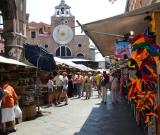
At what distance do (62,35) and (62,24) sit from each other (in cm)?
222

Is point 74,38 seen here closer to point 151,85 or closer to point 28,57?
point 28,57

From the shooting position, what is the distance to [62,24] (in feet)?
236

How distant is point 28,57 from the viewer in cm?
1939

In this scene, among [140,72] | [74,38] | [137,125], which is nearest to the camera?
[140,72]

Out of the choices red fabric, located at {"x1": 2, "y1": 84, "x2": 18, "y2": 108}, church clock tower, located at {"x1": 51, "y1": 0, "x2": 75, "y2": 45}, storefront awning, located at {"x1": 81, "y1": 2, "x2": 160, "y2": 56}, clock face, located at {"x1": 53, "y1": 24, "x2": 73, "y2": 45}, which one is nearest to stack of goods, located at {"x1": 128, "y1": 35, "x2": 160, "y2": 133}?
storefront awning, located at {"x1": 81, "y1": 2, "x2": 160, "y2": 56}

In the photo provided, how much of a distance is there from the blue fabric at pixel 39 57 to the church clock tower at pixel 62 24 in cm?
4479

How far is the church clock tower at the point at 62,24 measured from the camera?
68.4 metres

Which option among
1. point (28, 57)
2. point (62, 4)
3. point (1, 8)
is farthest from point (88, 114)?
point (62, 4)

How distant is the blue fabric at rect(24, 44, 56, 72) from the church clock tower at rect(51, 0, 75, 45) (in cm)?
4479

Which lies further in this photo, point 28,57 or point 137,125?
point 28,57

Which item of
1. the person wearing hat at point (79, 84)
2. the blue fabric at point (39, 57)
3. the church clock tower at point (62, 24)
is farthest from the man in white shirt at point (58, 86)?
the church clock tower at point (62, 24)

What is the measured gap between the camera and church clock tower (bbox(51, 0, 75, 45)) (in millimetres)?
68450

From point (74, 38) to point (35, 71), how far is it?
5756 cm

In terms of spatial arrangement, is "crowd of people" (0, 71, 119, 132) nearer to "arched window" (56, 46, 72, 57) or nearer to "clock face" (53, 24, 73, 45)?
"clock face" (53, 24, 73, 45)
